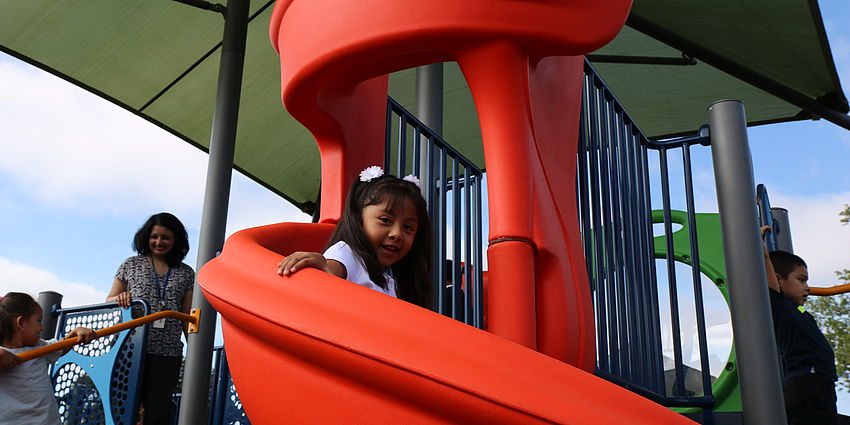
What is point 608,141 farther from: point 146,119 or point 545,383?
point 146,119

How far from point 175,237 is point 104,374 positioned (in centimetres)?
81

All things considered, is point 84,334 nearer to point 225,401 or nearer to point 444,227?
point 225,401

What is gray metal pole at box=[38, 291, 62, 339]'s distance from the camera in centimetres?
355

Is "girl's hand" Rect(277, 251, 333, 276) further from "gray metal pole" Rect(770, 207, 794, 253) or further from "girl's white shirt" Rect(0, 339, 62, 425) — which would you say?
"gray metal pole" Rect(770, 207, 794, 253)

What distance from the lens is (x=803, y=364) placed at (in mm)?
3299

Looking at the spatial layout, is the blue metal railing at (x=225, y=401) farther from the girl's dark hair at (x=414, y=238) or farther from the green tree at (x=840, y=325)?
the green tree at (x=840, y=325)

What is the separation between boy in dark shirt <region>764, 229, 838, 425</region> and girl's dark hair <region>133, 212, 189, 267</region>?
9.05ft

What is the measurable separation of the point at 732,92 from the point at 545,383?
662 cm

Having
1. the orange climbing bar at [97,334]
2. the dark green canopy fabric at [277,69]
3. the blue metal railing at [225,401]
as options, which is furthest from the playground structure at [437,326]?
the dark green canopy fabric at [277,69]

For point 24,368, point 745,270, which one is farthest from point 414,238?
point 24,368

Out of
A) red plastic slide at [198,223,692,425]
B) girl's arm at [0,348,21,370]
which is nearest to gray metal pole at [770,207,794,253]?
red plastic slide at [198,223,692,425]

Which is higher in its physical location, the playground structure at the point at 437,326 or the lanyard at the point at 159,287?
the lanyard at the point at 159,287

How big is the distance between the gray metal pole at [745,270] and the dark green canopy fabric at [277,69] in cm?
371

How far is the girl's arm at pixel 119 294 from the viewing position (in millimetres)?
3149
